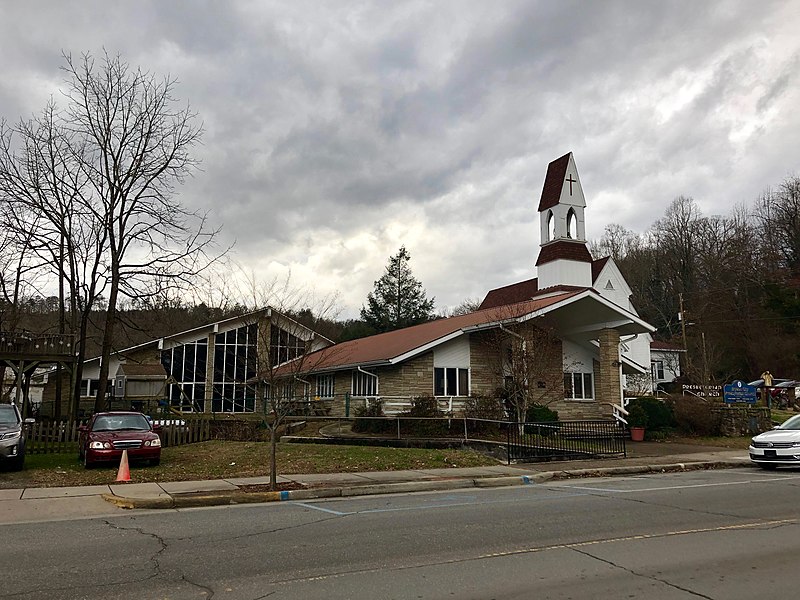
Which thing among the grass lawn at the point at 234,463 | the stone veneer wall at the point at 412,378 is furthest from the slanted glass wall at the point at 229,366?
the grass lawn at the point at 234,463

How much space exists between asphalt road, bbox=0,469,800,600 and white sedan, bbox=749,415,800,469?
239 inches

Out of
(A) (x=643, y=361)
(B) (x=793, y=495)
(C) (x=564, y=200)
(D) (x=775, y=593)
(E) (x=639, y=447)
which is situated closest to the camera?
(D) (x=775, y=593)

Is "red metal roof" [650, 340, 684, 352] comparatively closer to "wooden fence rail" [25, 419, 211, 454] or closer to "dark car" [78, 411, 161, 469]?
"wooden fence rail" [25, 419, 211, 454]

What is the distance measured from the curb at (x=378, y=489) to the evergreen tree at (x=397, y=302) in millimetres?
53245

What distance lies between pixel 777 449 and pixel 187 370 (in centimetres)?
3284

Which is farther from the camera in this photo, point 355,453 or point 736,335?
point 736,335

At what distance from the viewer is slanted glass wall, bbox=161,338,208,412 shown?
39625mm

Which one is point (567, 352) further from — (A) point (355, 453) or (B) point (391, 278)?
(B) point (391, 278)

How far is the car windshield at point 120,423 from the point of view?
16.7m

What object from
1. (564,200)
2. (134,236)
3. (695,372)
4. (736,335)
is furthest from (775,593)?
(736,335)

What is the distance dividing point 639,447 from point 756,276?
1728 inches

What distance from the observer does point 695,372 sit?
133 ft

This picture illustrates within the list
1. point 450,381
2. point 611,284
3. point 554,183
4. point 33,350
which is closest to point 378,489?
point 450,381

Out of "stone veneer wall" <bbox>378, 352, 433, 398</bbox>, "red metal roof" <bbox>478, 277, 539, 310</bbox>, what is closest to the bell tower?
"red metal roof" <bbox>478, 277, 539, 310</bbox>
